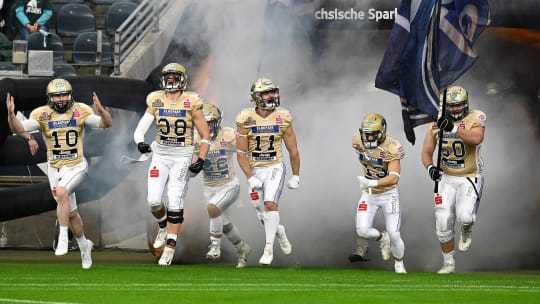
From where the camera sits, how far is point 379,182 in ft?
43.2

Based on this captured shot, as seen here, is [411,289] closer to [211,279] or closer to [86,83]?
[211,279]

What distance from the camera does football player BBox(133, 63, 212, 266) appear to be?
43.8 ft

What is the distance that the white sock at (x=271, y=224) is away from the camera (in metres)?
13.2

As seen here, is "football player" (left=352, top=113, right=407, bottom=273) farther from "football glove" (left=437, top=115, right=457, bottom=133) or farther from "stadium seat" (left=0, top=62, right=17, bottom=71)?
"stadium seat" (left=0, top=62, right=17, bottom=71)

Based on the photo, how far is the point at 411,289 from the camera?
35.1ft

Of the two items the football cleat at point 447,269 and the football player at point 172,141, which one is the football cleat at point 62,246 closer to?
the football player at point 172,141

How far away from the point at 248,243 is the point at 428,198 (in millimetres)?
2005

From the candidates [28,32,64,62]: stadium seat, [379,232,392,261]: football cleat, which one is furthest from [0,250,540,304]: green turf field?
[28,32,64,62]: stadium seat

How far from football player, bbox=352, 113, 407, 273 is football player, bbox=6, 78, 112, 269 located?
2.48 m

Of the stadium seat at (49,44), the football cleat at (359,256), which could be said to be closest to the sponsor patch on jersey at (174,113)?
the football cleat at (359,256)

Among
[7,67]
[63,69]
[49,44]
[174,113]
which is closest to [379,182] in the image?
[174,113]

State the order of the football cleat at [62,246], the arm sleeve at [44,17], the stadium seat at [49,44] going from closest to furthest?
the football cleat at [62,246] → the stadium seat at [49,44] → the arm sleeve at [44,17]

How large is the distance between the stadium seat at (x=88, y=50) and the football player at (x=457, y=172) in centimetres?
573

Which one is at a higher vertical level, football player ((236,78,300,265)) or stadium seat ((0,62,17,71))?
stadium seat ((0,62,17,71))
